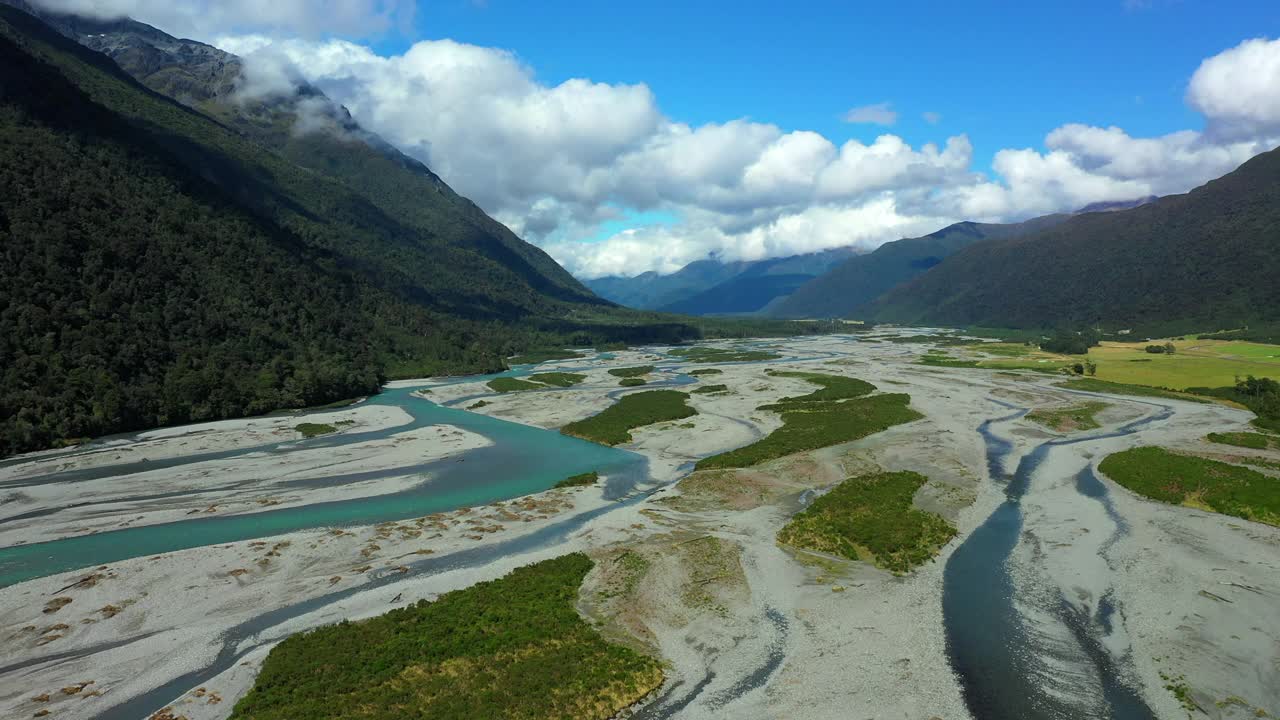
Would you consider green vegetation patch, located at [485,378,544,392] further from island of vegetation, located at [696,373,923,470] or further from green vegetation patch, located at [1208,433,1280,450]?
green vegetation patch, located at [1208,433,1280,450]

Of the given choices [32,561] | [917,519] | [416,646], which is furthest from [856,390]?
[32,561]

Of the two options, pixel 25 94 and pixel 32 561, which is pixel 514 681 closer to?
pixel 32 561

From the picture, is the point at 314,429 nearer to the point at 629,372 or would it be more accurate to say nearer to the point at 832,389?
the point at 629,372

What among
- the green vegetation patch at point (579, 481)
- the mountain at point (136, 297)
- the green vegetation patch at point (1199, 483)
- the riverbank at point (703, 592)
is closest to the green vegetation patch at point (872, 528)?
the riverbank at point (703, 592)

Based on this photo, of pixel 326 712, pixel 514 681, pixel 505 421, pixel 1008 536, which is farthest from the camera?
pixel 505 421

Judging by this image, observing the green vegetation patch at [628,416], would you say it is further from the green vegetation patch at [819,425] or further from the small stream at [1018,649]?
the small stream at [1018,649]

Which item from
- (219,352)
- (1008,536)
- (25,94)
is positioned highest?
(25,94)
